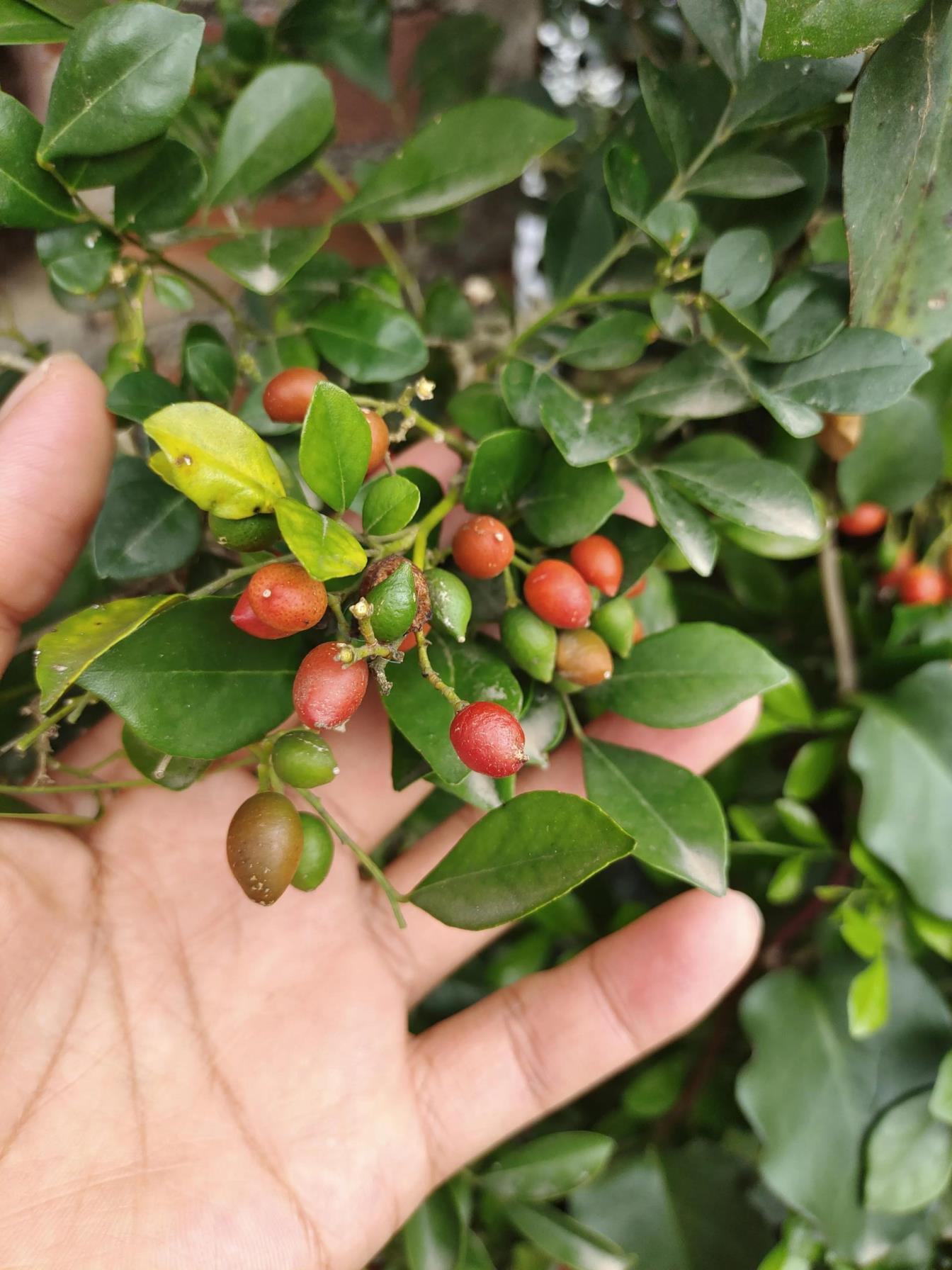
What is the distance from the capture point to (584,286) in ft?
2.59

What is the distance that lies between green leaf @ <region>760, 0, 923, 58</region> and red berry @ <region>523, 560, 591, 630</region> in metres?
0.35

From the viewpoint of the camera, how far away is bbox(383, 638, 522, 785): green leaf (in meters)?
0.61

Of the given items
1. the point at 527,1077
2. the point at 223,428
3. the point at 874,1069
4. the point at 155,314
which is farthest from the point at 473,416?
the point at 874,1069

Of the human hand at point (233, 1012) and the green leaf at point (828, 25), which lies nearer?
the green leaf at point (828, 25)

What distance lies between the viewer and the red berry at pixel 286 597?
54cm

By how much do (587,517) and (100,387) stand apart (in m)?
0.45

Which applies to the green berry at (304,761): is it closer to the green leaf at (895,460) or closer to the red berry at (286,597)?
the red berry at (286,597)

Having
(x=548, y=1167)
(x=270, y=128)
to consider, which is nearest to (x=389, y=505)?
(x=270, y=128)

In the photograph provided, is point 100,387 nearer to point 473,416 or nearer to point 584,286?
point 473,416

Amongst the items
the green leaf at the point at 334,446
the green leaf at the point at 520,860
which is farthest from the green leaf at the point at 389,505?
the green leaf at the point at 520,860

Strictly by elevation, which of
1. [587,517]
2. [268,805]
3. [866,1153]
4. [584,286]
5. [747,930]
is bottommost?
[866,1153]

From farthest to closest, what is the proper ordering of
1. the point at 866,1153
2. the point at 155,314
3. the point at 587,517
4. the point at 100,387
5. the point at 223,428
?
the point at 155,314 → the point at 866,1153 → the point at 100,387 → the point at 587,517 → the point at 223,428

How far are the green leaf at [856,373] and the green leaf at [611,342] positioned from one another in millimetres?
128

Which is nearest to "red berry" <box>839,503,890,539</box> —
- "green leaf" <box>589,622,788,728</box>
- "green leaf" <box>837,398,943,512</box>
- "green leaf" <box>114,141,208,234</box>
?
"green leaf" <box>837,398,943,512</box>
